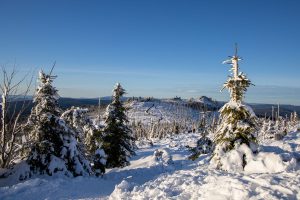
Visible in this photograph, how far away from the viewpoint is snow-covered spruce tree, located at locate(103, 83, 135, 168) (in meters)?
26.2

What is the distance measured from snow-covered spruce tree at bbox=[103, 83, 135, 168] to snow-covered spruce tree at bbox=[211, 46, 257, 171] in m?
11.6

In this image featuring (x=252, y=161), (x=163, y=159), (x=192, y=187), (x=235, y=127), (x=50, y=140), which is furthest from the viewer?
(x=163, y=159)

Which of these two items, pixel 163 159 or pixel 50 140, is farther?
pixel 163 159

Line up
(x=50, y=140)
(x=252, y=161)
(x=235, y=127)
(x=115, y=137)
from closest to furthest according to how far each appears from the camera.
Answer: (x=252, y=161) → (x=235, y=127) → (x=50, y=140) → (x=115, y=137)

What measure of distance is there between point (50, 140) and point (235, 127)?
31.7ft

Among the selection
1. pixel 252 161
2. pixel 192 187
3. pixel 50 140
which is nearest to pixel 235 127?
pixel 252 161

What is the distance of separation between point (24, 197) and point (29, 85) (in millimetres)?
5751

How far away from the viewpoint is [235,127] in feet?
52.9

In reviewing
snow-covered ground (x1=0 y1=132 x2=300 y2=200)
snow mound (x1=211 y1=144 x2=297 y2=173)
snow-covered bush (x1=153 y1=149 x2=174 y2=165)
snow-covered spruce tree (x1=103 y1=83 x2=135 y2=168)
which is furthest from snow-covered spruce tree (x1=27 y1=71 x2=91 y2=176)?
snow-covered bush (x1=153 y1=149 x2=174 y2=165)

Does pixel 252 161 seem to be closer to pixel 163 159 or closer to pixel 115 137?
pixel 163 159

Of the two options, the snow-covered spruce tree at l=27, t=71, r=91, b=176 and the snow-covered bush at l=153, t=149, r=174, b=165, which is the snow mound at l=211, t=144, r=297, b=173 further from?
the snow-covered bush at l=153, t=149, r=174, b=165

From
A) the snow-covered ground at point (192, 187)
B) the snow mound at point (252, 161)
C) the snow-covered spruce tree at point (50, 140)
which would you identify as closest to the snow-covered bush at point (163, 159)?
the snow-covered spruce tree at point (50, 140)

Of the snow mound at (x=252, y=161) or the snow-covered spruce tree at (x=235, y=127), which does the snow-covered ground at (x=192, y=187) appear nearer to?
the snow mound at (x=252, y=161)

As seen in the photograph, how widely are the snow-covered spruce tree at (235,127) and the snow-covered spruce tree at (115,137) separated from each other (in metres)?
11.6
